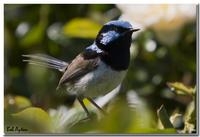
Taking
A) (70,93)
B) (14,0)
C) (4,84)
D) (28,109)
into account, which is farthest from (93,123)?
(14,0)

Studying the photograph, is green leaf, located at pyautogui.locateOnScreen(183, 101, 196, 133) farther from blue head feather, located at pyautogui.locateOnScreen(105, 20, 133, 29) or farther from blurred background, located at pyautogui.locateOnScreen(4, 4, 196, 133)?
blue head feather, located at pyautogui.locateOnScreen(105, 20, 133, 29)

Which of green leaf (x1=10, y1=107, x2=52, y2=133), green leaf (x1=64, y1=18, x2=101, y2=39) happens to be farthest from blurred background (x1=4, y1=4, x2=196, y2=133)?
green leaf (x1=10, y1=107, x2=52, y2=133)

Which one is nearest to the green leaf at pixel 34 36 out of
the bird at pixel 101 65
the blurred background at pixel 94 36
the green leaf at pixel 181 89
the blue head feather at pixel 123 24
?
the blurred background at pixel 94 36

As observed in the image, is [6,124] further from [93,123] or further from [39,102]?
[93,123]

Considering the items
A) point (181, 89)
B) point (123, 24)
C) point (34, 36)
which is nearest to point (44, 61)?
point (34, 36)

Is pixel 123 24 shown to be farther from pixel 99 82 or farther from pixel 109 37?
pixel 99 82

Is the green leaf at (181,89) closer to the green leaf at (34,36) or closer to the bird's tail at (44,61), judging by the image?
the bird's tail at (44,61)
